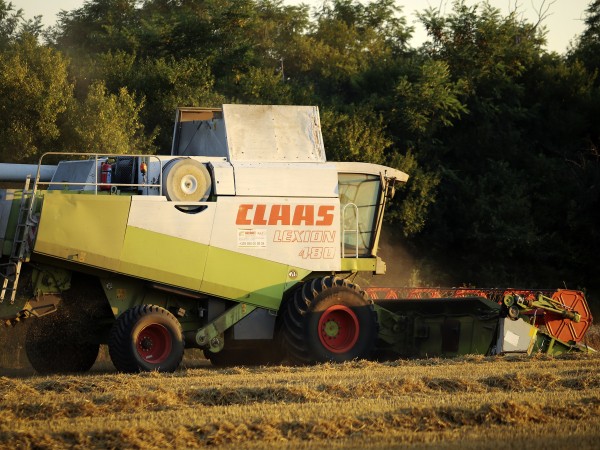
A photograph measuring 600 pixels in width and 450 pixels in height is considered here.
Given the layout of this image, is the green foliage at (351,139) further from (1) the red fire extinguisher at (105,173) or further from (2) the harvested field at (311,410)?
(2) the harvested field at (311,410)

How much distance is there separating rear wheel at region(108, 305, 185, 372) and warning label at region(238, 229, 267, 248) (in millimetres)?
1422

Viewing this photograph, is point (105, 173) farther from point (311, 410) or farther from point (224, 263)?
point (311, 410)

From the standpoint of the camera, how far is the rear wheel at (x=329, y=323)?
15141 mm

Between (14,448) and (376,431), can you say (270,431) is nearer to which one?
(376,431)

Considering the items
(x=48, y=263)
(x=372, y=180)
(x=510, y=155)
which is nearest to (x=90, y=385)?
(x=48, y=263)

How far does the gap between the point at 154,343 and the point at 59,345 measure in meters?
1.59

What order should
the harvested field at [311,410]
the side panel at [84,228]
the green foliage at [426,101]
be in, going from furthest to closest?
the green foliage at [426,101]
the side panel at [84,228]
the harvested field at [311,410]

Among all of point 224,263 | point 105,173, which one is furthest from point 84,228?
point 224,263

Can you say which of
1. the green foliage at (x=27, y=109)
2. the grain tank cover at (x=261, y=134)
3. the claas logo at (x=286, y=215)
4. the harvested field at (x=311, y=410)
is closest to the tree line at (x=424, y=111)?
the green foliage at (x=27, y=109)

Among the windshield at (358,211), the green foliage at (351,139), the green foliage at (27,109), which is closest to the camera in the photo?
the windshield at (358,211)

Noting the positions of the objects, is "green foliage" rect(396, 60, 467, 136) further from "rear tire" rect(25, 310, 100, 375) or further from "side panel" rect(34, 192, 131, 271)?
"side panel" rect(34, 192, 131, 271)

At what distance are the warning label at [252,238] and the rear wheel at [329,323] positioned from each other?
90 centimetres

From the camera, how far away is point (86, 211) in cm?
1392

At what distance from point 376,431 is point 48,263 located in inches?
244
